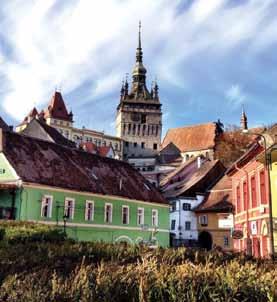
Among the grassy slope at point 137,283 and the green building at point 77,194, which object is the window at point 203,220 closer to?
the green building at point 77,194

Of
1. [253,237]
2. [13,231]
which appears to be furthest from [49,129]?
[13,231]

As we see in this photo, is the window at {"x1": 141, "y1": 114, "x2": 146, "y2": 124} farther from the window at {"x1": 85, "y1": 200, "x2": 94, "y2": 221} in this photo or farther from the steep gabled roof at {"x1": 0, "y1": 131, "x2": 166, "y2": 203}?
the window at {"x1": 85, "y1": 200, "x2": 94, "y2": 221}

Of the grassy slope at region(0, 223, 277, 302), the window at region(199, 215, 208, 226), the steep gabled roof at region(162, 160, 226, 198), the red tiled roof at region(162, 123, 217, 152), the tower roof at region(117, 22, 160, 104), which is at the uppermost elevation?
the tower roof at region(117, 22, 160, 104)

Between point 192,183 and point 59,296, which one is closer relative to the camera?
point 59,296

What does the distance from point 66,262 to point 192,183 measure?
51736mm

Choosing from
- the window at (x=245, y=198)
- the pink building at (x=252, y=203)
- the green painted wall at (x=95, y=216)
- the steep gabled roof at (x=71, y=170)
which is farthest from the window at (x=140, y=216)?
the window at (x=245, y=198)

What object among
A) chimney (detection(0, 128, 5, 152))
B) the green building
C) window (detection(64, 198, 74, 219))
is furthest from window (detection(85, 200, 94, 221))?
chimney (detection(0, 128, 5, 152))

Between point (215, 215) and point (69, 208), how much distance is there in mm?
25043

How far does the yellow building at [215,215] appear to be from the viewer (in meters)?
51.8

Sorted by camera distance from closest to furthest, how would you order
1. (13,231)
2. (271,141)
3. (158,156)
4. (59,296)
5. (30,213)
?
(59,296) < (13,231) < (271,141) < (30,213) < (158,156)

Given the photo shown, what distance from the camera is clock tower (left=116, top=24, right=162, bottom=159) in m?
127

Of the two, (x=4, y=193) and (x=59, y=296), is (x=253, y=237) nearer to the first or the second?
(x=4, y=193)

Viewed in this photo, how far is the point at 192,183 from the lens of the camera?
195 feet

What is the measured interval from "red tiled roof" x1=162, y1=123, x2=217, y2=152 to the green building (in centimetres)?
7291
